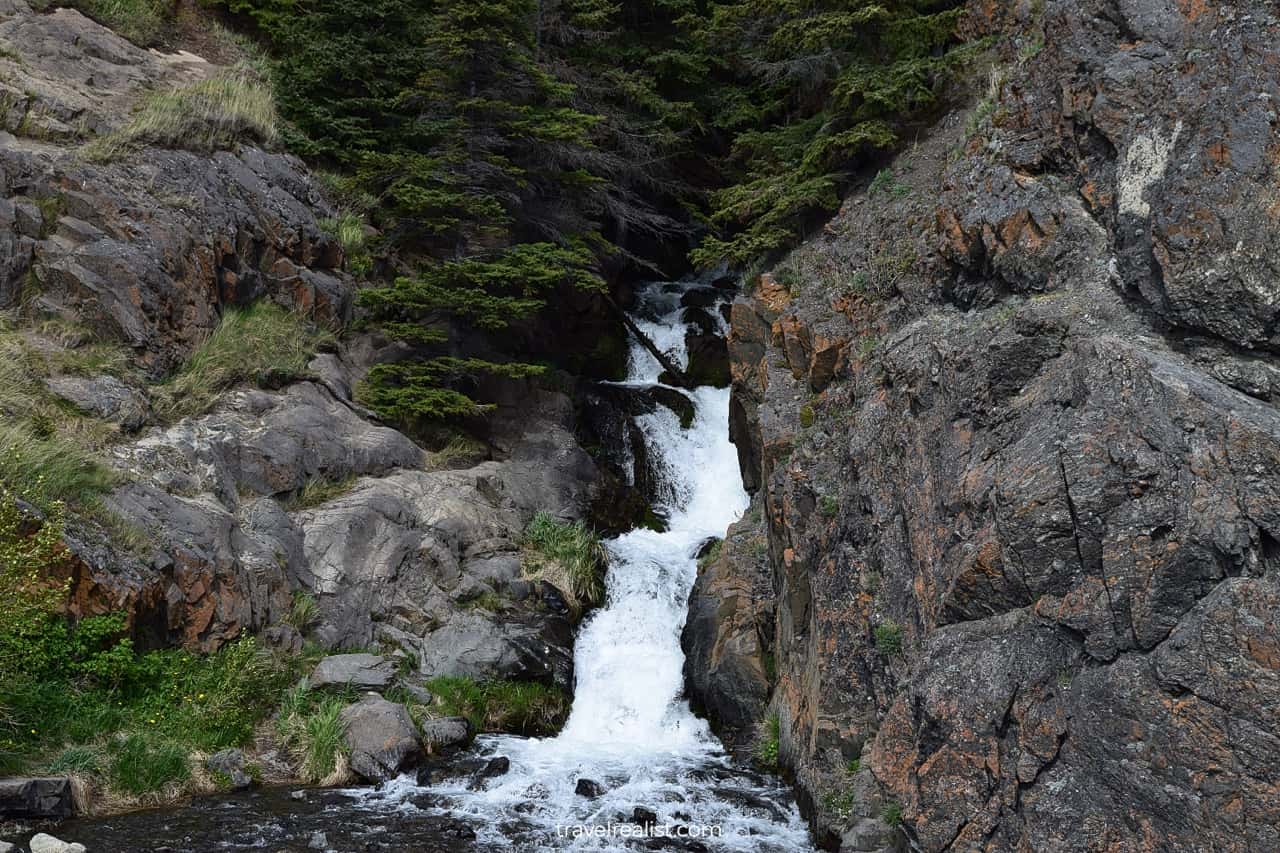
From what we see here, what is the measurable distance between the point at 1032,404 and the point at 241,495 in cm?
1064

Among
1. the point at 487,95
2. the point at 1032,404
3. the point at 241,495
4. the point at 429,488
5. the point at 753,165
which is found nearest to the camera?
the point at 1032,404

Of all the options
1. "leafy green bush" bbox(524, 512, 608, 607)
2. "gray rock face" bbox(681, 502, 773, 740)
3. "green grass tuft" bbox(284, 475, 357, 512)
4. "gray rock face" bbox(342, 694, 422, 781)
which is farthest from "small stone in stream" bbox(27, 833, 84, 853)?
"leafy green bush" bbox(524, 512, 608, 607)

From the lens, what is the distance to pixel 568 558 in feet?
48.9

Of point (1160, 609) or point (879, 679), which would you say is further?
point (879, 679)

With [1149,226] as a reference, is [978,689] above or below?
below

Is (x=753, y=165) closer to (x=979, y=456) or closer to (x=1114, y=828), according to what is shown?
(x=979, y=456)

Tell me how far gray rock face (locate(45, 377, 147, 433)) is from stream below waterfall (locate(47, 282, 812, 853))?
5.38 metres

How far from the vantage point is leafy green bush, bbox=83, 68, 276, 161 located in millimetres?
14977

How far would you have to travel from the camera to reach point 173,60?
59.5ft

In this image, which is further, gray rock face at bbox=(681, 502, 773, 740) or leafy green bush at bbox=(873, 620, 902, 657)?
gray rock face at bbox=(681, 502, 773, 740)

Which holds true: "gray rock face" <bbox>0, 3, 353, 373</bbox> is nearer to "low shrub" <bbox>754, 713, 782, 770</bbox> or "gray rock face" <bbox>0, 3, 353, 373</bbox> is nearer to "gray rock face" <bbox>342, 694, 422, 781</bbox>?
"gray rock face" <bbox>342, 694, 422, 781</bbox>

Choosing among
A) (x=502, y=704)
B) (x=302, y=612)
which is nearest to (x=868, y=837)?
(x=502, y=704)

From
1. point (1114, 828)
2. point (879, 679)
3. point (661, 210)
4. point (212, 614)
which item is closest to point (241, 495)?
point (212, 614)
